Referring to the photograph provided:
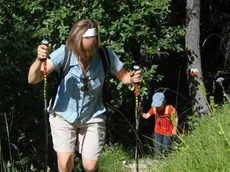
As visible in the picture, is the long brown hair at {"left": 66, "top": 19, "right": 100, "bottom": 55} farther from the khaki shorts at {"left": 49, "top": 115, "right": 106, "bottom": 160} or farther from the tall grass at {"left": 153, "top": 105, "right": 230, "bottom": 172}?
the tall grass at {"left": 153, "top": 105, "right": 230, "bottom": 172}

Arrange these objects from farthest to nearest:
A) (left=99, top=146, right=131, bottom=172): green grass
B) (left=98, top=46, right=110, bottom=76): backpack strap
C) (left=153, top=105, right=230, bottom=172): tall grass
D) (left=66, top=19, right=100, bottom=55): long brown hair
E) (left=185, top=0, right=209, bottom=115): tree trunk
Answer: (left=185, top=0, right=209, bottom=115): tree trunk
(left=99, top=146, right=131, bottom=172): green grass
(left=98, top=46, right=110, bottom=76): backpack strap
(left=66, top=19, right=100, bottom=55): long brown hair
(left=153, top=105, right=230, bottom=172): tall grass

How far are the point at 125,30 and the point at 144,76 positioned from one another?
83cm

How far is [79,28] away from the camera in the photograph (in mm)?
4234

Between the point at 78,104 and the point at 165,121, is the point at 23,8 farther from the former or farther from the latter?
the point at 78,104

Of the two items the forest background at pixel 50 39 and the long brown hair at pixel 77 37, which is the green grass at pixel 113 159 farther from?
the long brown hair at pixel 77 37

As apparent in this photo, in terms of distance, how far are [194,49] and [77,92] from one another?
20.5 ft

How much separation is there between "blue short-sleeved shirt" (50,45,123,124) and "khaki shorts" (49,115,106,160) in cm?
8

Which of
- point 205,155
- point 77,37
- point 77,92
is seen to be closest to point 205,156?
point 205,155

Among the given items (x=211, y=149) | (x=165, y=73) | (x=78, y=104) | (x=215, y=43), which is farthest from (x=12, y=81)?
(x=215, y=43)

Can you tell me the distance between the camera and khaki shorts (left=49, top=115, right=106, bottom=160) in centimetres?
443

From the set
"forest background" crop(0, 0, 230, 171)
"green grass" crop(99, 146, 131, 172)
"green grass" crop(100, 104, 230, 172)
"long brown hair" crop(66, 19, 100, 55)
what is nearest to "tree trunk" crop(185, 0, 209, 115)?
"forest background" crop(0, 0, 230, 171)

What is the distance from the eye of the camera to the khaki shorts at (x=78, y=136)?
4426 millimetres

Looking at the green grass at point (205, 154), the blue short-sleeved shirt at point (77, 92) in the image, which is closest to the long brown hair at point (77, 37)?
the blue short-sleeved shirt at point (77, 92)

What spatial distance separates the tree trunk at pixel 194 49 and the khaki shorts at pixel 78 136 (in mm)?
5596
